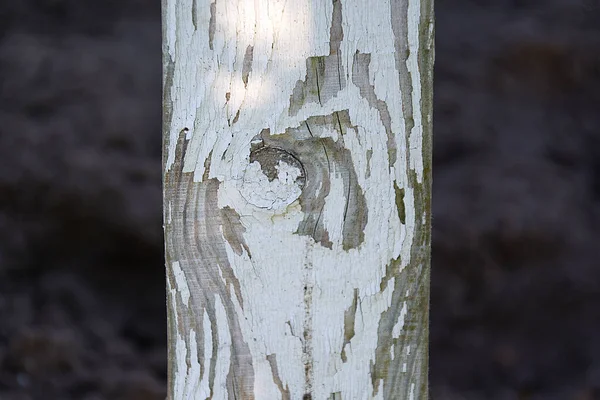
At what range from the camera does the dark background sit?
1939 millimetres

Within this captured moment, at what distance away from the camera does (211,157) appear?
2.01 feet

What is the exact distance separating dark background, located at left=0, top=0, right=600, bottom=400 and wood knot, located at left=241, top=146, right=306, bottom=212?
136 centimetres

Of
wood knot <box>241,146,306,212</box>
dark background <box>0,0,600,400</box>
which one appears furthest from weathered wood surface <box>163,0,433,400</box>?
dark background <box>0,0,600,400</box>

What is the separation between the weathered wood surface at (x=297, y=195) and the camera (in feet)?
1.98
